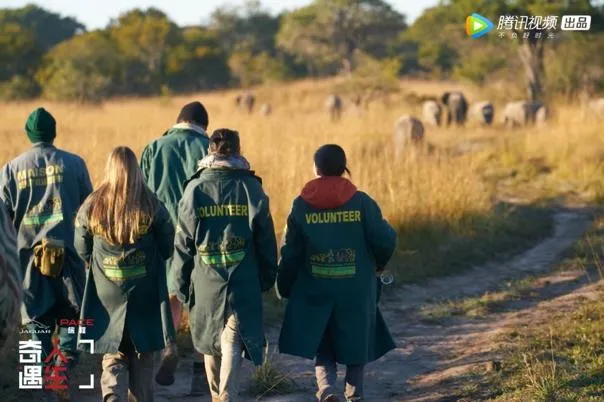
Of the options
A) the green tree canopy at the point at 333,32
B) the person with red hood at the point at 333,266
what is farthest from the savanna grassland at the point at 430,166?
the green tree canopy at the point at 333,32

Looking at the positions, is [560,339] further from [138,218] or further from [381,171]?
[381,171]

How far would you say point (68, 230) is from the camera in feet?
17.3

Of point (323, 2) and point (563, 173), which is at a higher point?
point (323, 2)

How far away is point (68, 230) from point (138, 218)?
0.78 meters

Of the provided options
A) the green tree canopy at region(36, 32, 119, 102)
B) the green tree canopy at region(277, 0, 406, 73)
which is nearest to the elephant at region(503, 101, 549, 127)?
the green tree canopy at region(36, 32, 119, 102)

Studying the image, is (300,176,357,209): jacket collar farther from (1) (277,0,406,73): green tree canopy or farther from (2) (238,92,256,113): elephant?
(1) (277,0,406,73): green tree canopy

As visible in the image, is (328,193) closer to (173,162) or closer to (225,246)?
(225,246)

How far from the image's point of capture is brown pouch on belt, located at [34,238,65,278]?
514 cm

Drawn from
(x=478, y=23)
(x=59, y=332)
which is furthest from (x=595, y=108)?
(x=59, y=332)

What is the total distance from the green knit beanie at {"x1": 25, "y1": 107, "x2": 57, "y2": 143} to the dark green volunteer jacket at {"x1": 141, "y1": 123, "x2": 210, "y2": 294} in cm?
69

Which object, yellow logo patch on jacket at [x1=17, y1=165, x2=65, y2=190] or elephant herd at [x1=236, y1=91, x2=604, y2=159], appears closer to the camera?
yellow logo patch on jacket at [x1=17, y1=165, x2=65, y2=190]

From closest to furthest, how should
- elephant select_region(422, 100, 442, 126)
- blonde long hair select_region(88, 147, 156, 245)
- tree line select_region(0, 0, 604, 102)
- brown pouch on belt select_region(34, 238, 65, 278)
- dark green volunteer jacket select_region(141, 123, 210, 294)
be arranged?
blonde long hair select_region(88, 147, 156, 245) → brown pouch on belt select_region(34, 238, 65, 278) → dark green volunteer jacket select_region(141, 123, 210, 294) → elephant select_region(422, 100, 442, 126) → tree line select_region(0, 0, 604, 102)

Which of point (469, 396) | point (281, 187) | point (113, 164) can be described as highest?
point (113, 164)

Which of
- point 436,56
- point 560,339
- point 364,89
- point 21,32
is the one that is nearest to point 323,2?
point 436,56
